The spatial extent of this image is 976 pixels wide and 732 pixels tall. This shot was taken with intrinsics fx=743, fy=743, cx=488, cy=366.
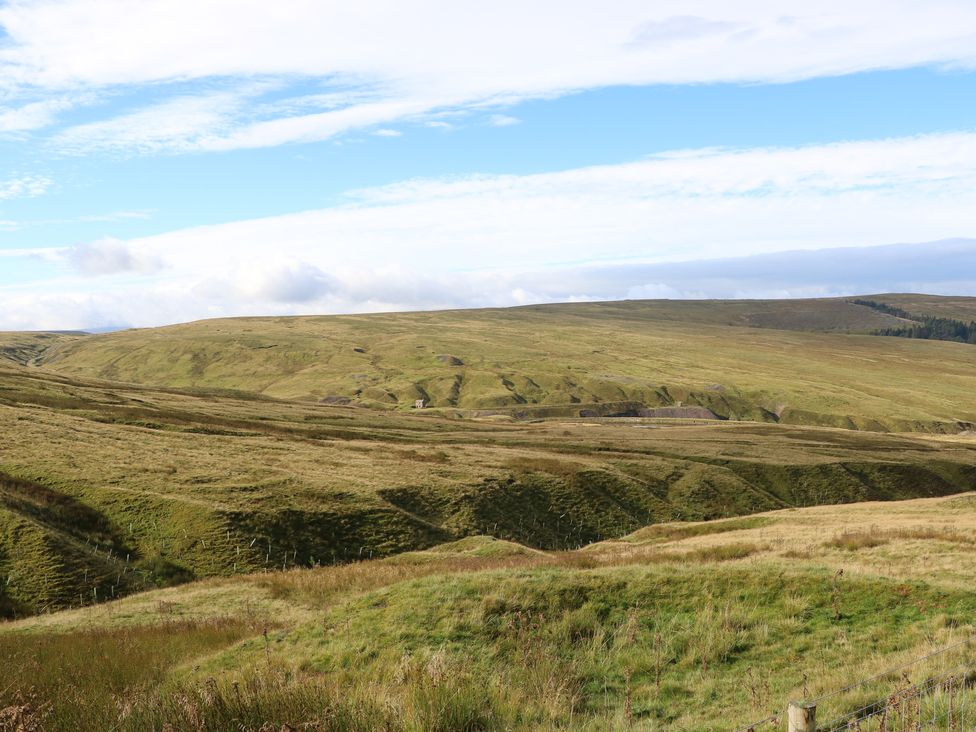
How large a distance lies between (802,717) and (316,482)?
171ft

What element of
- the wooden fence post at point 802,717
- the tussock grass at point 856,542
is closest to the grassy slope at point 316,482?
the tussock grass at point 856,542

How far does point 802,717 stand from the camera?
8.22m

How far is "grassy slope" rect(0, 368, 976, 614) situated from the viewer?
41.7 m

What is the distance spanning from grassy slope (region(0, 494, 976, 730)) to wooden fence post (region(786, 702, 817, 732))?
296 centimetres

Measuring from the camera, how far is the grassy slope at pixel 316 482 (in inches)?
1642

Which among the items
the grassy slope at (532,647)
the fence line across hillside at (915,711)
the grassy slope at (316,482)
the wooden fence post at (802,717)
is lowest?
the grassy slope at (316,482)

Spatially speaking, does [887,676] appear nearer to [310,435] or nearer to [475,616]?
[475,616]

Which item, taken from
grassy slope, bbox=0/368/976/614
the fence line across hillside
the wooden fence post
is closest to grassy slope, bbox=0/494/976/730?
the fence line across hillside

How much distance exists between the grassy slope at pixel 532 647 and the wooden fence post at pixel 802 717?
2.96 m

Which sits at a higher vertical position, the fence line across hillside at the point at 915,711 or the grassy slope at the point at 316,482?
the fence line across hillside at the point at 915,711

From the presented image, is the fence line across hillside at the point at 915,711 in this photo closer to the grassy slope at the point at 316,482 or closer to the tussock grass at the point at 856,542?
the tussock grass at the point at 856,542

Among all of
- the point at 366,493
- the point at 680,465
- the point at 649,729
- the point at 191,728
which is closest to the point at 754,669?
the point at 649,729

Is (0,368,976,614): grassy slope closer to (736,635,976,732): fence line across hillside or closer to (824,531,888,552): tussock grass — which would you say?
(824,531,888,552): tussock grass

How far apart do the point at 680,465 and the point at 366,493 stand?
4372 centimetres
